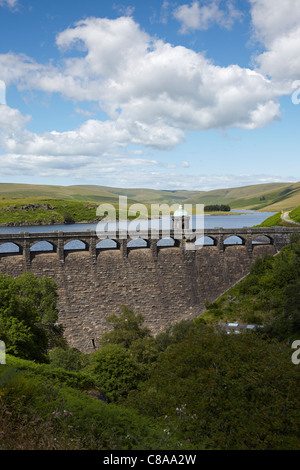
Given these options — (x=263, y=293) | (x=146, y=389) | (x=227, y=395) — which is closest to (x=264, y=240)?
(x=263, y=293)

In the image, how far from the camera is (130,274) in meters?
62.1

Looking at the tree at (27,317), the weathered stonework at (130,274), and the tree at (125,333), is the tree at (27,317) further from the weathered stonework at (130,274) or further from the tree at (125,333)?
the weathered stonework at (130,274)

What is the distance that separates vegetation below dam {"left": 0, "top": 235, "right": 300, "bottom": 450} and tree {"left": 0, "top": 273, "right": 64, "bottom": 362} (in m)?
0.11

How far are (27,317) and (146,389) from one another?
15.0 metres

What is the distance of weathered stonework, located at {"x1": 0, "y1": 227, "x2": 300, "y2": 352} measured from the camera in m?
56.0

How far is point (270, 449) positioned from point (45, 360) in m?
23.4

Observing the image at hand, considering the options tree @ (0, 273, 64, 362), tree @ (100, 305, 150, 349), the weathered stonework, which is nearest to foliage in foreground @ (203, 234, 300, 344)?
the weathered stonework

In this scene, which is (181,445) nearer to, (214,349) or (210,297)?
(214,349)

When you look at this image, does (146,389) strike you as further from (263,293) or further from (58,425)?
(263,293)

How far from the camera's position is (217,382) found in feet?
72.3

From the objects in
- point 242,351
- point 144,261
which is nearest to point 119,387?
point 242,351

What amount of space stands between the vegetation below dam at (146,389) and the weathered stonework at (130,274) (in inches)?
420

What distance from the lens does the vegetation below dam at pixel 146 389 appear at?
13.0 meters

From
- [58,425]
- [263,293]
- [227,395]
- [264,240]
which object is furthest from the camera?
[264,240]
